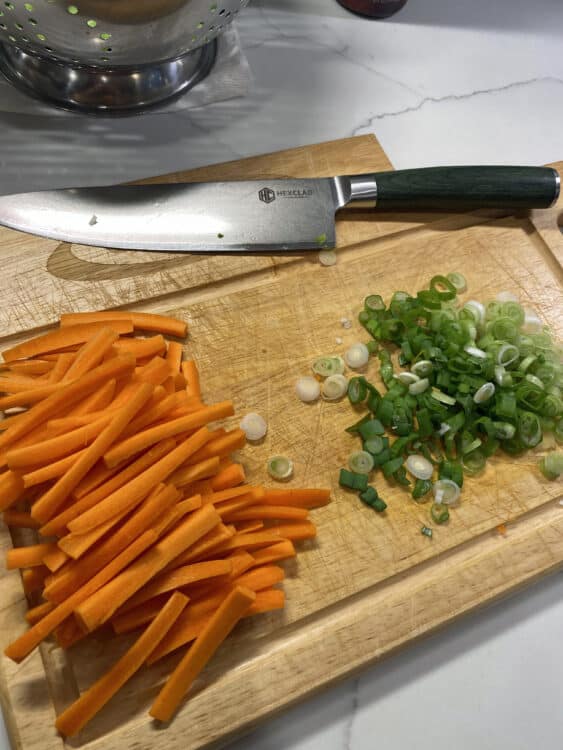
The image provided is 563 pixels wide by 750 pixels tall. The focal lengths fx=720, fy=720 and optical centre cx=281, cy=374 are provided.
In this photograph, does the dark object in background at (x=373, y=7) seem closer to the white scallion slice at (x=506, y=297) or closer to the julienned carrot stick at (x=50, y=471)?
the white scallion slice at (x=506, y=297)

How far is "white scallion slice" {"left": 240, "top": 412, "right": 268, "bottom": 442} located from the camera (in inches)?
51.3

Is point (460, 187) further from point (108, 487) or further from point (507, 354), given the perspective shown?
point (108, 487)

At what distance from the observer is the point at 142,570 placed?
1.02 metres

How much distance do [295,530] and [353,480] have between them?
151 millimetres

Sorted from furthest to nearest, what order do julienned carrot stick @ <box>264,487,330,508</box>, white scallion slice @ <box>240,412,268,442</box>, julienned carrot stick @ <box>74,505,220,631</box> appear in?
white scallion slice @ <box>240,412,268,442</box> → julienned carrot stick @ <box>264,487,330,508</box> → julienned carrot stick @ <box>74,505,220,631</box>

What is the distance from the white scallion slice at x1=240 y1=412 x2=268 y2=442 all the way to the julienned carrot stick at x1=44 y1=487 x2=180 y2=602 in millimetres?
298

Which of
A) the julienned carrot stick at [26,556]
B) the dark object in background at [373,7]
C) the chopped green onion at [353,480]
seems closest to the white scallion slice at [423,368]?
the chopped green onion at [353,480]

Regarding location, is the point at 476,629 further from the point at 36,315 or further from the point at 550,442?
the point at 36,315

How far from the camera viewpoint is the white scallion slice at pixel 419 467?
131 cm

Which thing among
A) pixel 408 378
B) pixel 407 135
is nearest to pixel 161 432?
pixel 408 378

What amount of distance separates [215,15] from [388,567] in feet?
3.70

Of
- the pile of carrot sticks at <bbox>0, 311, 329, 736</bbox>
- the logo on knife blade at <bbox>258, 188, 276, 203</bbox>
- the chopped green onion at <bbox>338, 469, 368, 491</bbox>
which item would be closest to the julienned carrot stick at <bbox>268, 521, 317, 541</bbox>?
the pile of carrot sticks at <bbox>0, 311, 329, 736</bbox>

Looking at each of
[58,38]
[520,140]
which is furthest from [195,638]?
[520,140]

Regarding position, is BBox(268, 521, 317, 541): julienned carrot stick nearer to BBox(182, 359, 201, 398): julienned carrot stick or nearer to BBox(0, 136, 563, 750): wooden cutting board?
BBox(0, 136, 563, 750): wooden cutting board
